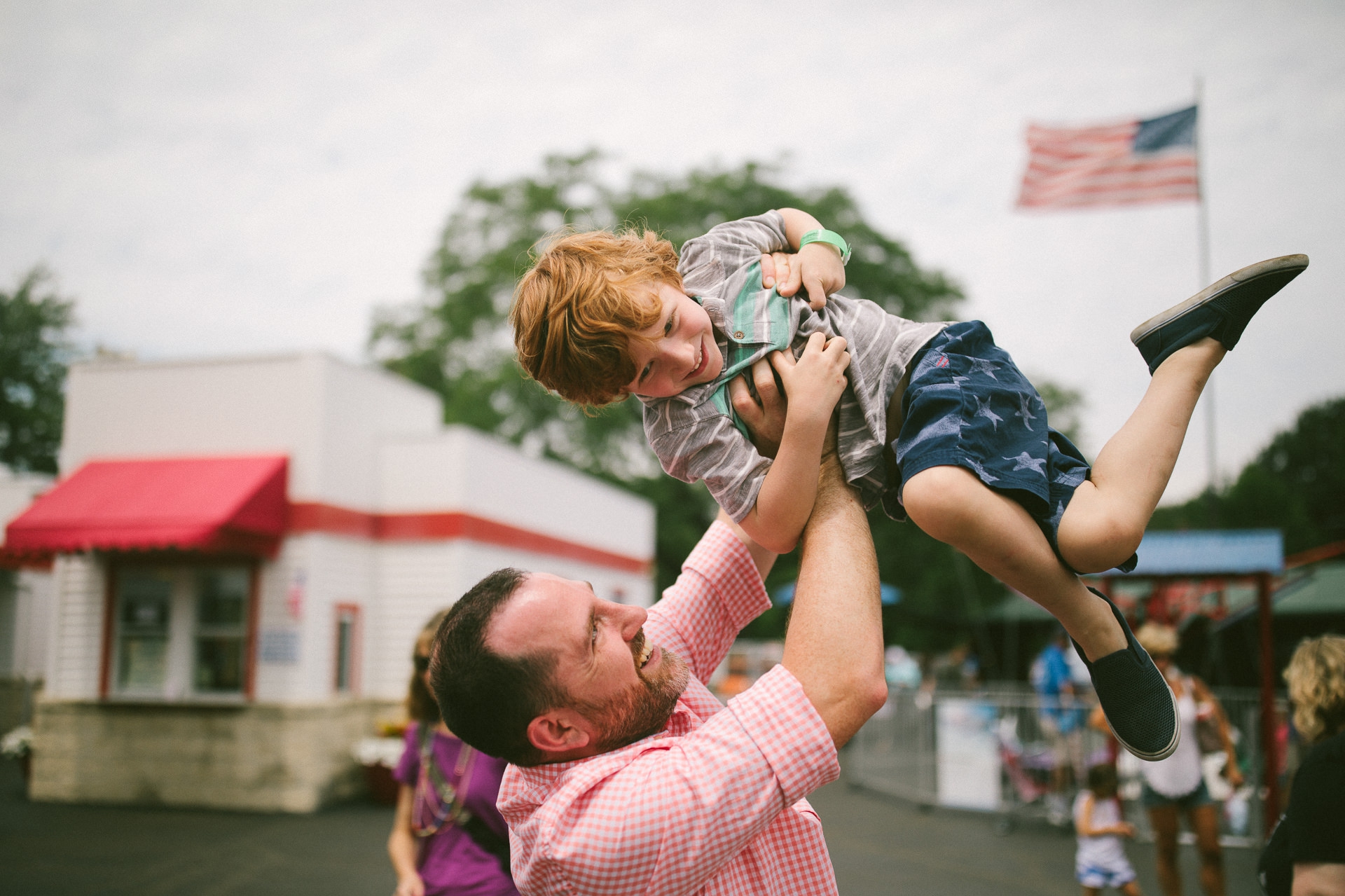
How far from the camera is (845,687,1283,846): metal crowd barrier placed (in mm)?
9750

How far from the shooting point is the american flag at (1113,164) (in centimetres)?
1043

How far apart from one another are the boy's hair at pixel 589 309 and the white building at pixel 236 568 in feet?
32.4

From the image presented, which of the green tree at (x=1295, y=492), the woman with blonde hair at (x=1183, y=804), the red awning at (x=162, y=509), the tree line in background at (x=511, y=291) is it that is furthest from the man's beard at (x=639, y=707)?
the green tree at (x=1295, y=492)

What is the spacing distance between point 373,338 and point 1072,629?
1025 inches

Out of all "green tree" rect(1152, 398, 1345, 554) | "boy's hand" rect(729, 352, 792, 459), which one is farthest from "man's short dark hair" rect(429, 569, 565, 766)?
"green tree" rect(1152, 398, 1345, 554)

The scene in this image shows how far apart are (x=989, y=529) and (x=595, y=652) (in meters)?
0.67

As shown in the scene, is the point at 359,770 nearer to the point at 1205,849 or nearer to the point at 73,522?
the point at 73,522

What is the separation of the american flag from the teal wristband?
368 inches

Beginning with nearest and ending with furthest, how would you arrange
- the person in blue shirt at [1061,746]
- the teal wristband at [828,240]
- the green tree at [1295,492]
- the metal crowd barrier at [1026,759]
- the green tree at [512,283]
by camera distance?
the teal wristband at [828,240], the metal crowd barrier at [1026,759], the person in blue shirt at [1061,746], the green tree at [512,283], the green tree at [1295,492]

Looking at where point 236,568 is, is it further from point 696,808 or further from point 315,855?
point 696,808

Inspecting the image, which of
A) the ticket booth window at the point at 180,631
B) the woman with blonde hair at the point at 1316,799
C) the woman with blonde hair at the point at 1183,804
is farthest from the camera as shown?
the ticket booth window at the point at 180,631

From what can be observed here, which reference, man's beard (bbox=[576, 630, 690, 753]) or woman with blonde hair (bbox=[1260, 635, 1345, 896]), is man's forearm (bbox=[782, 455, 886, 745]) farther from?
woman with blonde hair (bbox=[1260, 635, 1345, 896])

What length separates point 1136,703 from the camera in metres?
1.71

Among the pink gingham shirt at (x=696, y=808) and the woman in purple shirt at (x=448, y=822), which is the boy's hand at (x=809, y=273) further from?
the woman in purple shirt at (x=448, y=822)
